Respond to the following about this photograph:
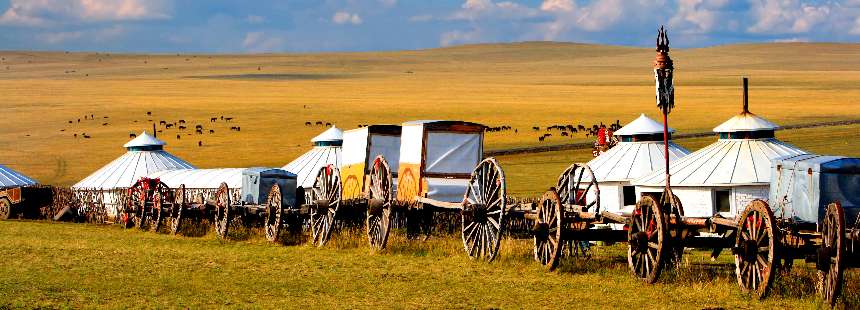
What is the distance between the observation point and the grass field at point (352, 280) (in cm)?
1909

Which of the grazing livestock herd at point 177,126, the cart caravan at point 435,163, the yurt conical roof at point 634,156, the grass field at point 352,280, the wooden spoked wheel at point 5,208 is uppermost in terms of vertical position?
the grazing livestock herd at point 177,126

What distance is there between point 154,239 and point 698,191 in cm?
1502

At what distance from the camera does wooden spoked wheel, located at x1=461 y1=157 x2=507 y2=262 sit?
1003 inches

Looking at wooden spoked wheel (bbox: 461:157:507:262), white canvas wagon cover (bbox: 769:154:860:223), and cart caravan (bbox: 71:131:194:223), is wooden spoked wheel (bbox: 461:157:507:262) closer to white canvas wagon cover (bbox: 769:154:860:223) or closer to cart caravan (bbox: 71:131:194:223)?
white canvas wagon cover (bbox: 769:154:860:223)

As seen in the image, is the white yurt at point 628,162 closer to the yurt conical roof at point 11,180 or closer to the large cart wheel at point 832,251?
the large cart wheel at point 832,251

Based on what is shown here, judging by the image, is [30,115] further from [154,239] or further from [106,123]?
[154,239]

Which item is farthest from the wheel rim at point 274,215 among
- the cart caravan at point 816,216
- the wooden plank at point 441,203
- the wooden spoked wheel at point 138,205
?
the cart caravan at point 816,216

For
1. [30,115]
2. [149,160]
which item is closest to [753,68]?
[30,115]

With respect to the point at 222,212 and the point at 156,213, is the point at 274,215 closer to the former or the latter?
the point at 222,212

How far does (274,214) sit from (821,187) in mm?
16671

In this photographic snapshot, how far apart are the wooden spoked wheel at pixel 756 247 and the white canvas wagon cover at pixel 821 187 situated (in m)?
0.94

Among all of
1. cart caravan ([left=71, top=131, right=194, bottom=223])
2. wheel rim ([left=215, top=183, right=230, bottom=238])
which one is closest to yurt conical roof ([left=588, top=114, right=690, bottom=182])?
wheel rim ([left=215, top=183, right=230, bottom=238])

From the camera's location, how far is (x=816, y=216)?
1902 centimetres

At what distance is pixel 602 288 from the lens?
2070 cm
